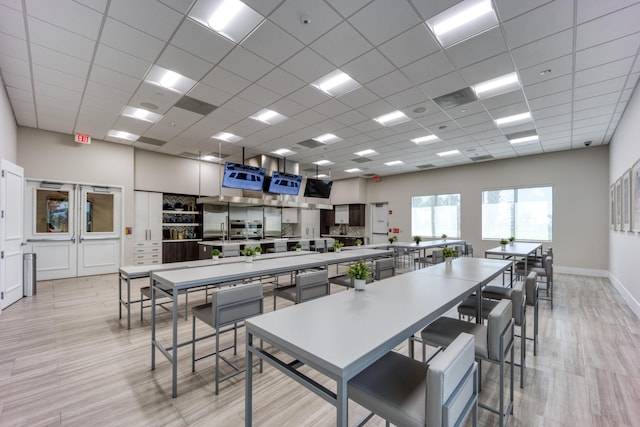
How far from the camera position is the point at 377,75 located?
375cm

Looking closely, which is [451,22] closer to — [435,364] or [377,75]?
[377,75]

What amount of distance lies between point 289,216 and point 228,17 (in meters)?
7.61

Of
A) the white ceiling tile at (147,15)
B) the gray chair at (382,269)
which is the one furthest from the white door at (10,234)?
the gray chair at (382,269)

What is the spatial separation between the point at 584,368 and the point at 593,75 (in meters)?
3.74

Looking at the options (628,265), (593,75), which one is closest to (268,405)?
(593,75)

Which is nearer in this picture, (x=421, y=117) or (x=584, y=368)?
(x=584, y=368)

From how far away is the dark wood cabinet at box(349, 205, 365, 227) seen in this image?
1162 cm

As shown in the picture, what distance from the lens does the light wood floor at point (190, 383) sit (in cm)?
188

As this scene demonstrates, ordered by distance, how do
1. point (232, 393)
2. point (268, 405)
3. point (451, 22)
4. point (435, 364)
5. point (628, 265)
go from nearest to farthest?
1. point (435, 364)
2. point (268, 405)
3. point (232, 393)
4. point (451, 22)
5. point (628, 265)

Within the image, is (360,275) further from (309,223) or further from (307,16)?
(309,223)

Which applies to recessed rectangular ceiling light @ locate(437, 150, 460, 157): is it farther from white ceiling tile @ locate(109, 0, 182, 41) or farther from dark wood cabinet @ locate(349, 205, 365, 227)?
white ceiling tile @ locate(109, 0, 182, 41)

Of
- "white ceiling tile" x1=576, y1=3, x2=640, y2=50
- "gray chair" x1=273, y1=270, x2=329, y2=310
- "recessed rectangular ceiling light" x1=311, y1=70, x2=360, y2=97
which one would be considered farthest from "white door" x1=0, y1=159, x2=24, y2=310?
"white ceiling tile" x1=576, y1=3, x2=640, y2=50

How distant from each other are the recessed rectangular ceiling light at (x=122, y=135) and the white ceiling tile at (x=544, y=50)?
7.31 metres

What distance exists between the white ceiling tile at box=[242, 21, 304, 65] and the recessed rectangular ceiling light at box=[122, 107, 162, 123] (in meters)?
3.02
